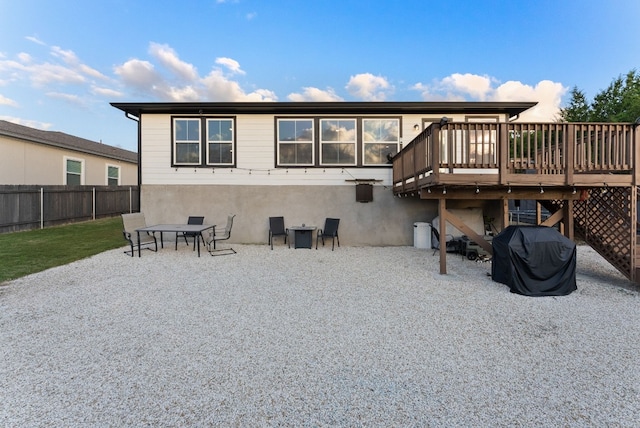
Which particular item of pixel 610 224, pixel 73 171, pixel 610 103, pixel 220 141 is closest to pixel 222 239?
pixel 220 141

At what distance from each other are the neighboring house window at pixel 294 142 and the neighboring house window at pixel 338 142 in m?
0.46

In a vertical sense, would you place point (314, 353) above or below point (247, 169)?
below

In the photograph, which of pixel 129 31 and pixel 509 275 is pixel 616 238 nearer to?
pixel 509 275

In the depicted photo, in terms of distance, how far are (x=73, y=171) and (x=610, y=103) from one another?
3895 cm

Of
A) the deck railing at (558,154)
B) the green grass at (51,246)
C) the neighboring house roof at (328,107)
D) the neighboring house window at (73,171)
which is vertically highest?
the neighboring house roof at (328,107)

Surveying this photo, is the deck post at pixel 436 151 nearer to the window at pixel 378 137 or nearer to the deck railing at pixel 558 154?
the deck railing at pixel 558 154

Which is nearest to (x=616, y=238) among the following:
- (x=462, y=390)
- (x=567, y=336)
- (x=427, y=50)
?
(x=567, y=336)

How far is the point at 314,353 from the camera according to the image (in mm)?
2867

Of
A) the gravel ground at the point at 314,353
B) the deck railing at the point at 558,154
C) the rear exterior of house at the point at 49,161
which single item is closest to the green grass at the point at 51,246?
the gravel ground at the point at 314,353

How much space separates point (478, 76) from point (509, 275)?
632 inches

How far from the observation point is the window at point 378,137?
30.2 feet

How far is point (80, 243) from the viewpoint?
8.98 m

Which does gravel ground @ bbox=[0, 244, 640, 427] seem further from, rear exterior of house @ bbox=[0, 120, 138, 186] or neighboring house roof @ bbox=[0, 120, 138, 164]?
neighboring house roof @ bbox=[0, 120, 138, 164]

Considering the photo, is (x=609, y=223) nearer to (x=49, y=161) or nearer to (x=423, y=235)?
(x=423, y=235)
